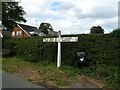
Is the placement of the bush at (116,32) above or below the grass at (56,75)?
above

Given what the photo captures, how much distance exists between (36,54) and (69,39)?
3.68 m

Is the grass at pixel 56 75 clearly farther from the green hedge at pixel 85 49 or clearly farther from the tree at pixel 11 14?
the tree at pixel 11 14

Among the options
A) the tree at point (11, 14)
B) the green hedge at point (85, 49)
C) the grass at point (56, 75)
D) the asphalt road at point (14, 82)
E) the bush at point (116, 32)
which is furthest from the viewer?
the tree at point (11, 14)

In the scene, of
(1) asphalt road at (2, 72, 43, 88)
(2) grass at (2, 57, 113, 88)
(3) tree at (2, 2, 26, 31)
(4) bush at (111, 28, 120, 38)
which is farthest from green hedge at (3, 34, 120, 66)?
(3) tree at (2, 2, 26, 31)

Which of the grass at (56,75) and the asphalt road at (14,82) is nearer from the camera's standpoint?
the asphalt road at (14,82)

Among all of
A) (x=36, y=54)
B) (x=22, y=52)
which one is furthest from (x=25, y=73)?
(x=22, y=52)

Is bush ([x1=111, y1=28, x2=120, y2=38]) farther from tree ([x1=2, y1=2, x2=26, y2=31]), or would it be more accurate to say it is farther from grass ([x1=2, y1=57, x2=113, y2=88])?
tree ([x1=2, y1=2, x2=26, y2=31])

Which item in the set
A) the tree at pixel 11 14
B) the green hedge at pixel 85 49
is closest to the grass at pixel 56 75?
the green hedge at pixel 85 49

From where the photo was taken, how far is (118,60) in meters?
14.3

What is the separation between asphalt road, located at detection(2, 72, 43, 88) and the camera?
34.7ft

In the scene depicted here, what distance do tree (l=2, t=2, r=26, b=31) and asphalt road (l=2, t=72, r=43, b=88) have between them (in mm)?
27069

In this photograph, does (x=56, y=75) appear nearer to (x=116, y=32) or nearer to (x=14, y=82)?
(x=14, y=82)

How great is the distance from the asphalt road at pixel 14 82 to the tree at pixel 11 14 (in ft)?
88.8

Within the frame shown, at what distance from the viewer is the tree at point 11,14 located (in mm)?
39675
